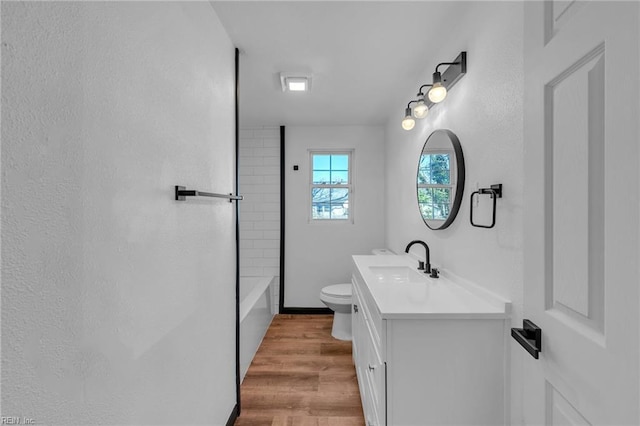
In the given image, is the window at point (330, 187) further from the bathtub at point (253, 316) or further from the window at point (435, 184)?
the window at point (435, 184)

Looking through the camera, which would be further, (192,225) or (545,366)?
(192,225)

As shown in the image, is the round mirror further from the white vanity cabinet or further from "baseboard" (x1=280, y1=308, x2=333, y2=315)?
"baseboard" (x1=280, y1=308, x2=333, y2=315)

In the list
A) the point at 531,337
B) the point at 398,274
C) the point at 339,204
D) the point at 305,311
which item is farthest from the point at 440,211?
the point at 305,311

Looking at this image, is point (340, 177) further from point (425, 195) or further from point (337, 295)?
point (425, 195)

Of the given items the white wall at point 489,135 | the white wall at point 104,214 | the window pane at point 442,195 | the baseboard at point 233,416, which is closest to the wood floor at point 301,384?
the baseboard at point 233,416

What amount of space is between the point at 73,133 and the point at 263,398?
1.96m

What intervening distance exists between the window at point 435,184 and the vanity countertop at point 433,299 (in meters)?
0.40

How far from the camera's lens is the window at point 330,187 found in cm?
379

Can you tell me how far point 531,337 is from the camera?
80cm

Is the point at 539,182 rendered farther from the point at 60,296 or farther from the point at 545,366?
the point at 60,296

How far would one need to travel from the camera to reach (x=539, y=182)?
2.52 ft

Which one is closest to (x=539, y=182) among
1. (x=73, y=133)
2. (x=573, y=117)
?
(x=573, y=117)

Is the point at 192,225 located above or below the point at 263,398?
above

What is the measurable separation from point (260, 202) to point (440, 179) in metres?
2.37
